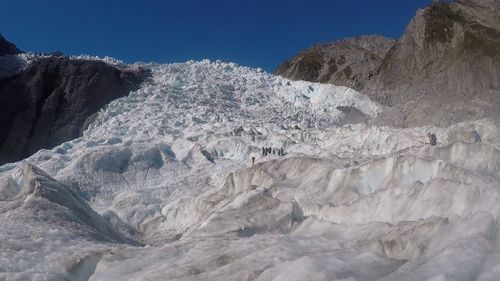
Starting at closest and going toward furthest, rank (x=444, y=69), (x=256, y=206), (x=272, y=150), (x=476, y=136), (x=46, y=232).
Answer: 1. (x=46, y=232)
2. (x=256, y=206)
3. (x=476, y=136)
4. (x=272, y=150)
5. (x=444, y=69)

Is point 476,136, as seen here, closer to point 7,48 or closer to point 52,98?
point 52,98

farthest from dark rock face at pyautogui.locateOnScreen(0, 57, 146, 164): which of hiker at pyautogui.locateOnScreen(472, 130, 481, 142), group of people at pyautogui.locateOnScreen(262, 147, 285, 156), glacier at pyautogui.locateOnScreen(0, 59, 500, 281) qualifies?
hiker at pyautogui.locateOnScreen(472, 130, 481, 142)

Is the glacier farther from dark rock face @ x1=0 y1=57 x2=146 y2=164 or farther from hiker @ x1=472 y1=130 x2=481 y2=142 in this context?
dark rock face @ x1=0 y1=57 x2=146 y2=164

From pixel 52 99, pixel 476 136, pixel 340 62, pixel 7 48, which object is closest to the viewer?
pixel 476 136

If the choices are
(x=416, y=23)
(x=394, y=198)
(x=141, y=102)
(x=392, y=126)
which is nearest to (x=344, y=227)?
(x=394, y=198)

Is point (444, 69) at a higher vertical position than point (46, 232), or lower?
higher

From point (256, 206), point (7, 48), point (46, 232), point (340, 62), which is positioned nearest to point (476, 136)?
point (256, 206)

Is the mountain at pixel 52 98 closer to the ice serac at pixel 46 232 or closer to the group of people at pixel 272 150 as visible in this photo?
the group of people at pixel 272 150
